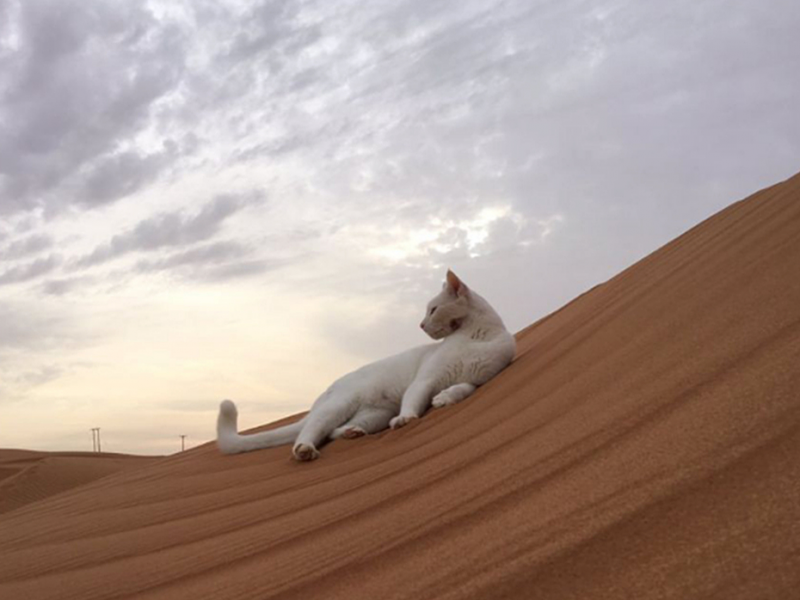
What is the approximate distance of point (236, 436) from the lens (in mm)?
5375

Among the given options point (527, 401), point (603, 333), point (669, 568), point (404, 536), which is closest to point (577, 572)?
point (669, 568)

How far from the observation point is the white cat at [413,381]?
4.63 m

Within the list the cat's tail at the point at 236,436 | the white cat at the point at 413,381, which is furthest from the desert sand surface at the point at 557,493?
Answer: the cat's tail at the point at 236,436

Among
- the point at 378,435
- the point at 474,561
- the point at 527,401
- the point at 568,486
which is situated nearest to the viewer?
the point at 474,561

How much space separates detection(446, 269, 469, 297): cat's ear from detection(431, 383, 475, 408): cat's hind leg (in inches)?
35.7

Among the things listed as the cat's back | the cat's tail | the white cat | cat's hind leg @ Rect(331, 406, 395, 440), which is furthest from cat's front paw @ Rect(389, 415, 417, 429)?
the cat's tail

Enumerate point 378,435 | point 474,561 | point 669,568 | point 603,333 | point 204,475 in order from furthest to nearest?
point 204,475 → point 378,435 → point 603,333 → point 474,561 → point 669,568

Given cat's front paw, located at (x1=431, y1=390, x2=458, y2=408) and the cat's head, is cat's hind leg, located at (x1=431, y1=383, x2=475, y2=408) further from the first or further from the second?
the cat's head

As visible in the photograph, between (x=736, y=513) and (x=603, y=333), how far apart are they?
2.54 metres

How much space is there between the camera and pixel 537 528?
1.90 m

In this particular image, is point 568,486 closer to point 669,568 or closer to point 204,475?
point 669,568

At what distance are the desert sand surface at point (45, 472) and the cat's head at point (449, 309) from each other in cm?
395

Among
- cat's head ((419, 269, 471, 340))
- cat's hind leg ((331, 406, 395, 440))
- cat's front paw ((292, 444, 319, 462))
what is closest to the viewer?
cat's front paw ((292, 444, 319, 462))

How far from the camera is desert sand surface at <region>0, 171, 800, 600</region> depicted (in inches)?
64.4
